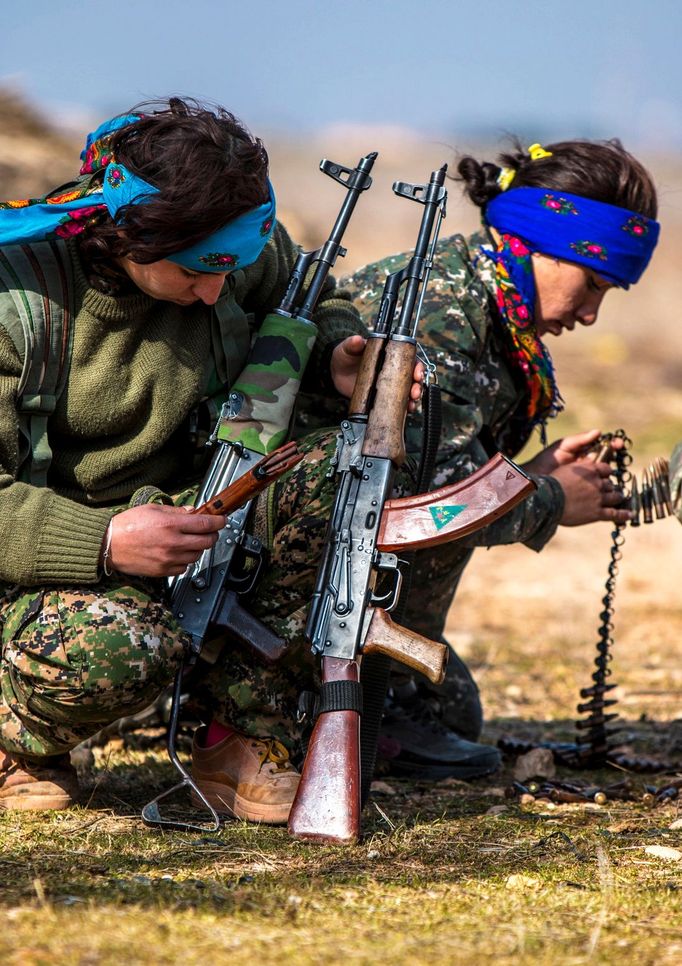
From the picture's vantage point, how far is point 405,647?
3.13 m

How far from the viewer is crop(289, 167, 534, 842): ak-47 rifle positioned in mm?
2949

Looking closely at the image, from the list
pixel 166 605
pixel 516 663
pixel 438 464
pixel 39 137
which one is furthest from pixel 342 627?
pixel 39 137

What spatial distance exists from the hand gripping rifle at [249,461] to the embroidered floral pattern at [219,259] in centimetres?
50

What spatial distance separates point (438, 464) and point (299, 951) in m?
2.24

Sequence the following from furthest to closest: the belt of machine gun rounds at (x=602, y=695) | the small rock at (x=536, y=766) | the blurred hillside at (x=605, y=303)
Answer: the blurred hillside at (x=605, y=303) < the belt of machine gun rounds at (x=602, y=695) < the small rock at (x=536, y=766)

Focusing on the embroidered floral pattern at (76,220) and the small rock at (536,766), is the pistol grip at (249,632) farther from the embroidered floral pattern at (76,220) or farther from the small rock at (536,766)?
the small rock at (536,766)

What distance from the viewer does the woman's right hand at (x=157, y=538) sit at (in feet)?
9.65

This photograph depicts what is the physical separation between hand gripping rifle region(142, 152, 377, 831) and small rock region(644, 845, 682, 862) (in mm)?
1120

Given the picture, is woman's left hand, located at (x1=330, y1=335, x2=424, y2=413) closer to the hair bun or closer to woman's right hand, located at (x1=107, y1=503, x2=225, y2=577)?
woman's right hand, located at (x1=107, y1=503, x2=225, y2=577)

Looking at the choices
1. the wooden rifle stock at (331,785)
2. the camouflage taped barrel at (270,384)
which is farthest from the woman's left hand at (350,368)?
the wooden rifle stock at (331,785)

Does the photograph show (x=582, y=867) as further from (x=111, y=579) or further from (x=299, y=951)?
(x=111, y=579)

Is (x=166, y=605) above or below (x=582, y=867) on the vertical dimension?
above

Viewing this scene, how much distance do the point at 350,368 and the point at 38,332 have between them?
3.40 ft

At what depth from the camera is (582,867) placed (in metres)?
2.78
